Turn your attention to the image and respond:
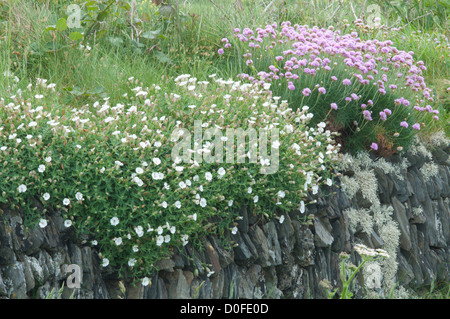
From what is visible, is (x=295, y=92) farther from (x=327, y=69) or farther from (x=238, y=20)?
(x=238, y=20)

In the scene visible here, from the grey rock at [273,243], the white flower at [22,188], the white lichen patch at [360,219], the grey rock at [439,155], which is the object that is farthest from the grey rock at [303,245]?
the grey rock at [439,155]

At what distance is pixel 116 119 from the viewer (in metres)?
3.51

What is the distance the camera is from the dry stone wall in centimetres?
311

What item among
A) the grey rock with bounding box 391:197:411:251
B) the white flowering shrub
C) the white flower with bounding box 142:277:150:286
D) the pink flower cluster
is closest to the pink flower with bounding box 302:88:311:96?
the pink flower cluster

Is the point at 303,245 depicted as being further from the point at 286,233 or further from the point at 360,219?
the point at 360,219

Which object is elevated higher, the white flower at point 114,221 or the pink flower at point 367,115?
the pink flower at point 367,115

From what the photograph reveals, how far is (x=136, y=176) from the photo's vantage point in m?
3.25

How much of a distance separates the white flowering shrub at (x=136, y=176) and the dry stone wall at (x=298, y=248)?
11 centimetres

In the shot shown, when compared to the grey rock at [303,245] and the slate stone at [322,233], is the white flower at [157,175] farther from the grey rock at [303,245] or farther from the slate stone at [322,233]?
the slate stone at [322,233]

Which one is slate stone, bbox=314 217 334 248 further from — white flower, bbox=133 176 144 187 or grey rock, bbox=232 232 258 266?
white flower, bbox=133 176 144 187

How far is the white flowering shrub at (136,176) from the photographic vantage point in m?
3.18

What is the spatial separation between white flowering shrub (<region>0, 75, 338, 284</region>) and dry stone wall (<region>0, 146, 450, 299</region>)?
0.11 m

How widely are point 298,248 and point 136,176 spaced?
1.49m

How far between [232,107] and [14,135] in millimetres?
1637
